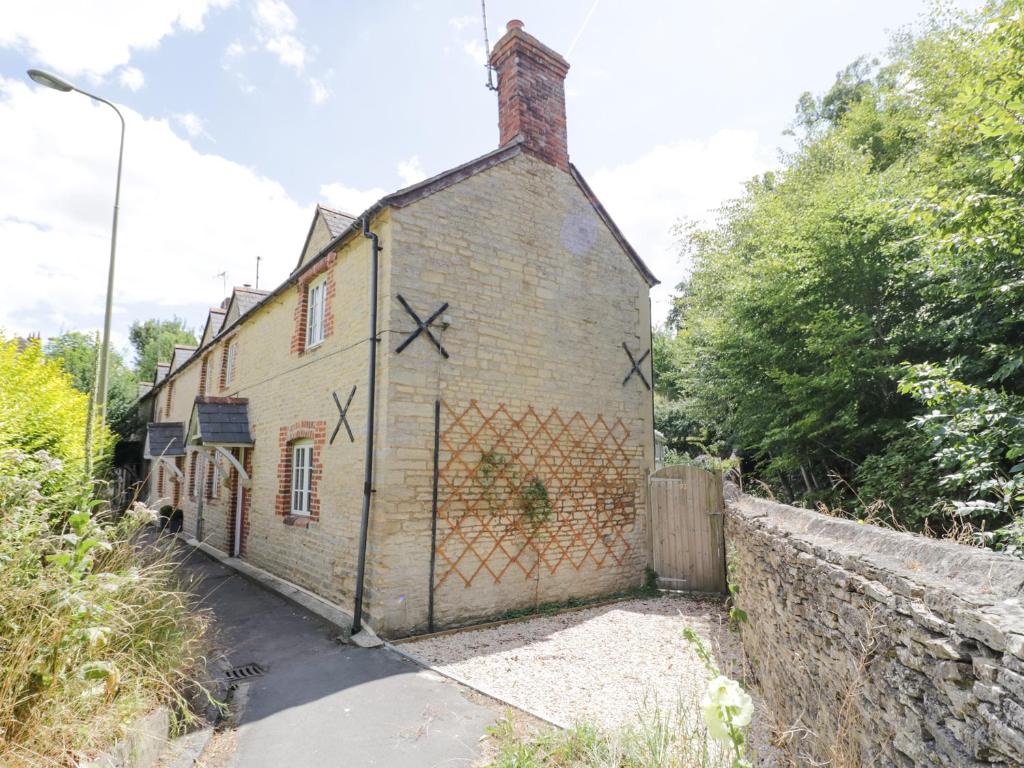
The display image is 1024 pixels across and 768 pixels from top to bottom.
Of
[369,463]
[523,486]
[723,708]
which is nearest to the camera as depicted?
[723,708]

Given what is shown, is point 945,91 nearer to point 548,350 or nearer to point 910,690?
point 548,350

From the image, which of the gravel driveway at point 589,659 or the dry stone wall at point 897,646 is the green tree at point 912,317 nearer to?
the dry stone wall at point 897,646

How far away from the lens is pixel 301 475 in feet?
31.2

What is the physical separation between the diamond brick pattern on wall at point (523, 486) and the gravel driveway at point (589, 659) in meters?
0.93

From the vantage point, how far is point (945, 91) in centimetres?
996

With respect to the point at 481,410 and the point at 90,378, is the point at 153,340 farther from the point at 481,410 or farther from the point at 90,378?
the point at 481,410

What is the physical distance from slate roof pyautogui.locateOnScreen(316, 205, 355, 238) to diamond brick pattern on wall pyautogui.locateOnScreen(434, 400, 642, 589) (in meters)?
5.08

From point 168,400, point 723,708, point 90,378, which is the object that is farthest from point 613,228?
point 90,378

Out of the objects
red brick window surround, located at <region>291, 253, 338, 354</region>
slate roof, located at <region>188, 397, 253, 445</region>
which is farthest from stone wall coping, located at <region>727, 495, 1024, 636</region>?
slate roof, located at <region>188, 397, 253, 445</region>

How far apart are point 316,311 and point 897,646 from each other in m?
9.46

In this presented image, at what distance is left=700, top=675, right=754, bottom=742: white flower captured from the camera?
1.61 metres

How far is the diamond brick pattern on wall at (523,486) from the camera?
7359mm

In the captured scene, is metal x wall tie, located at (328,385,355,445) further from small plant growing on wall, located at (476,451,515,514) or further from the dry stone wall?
the dry stone wall

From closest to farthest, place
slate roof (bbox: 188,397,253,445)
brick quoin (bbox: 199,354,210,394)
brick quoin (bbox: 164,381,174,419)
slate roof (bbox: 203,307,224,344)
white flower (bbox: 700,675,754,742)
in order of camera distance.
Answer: white flower (bbox: 700,675,754,742) → slate roof (bbox: 188,397,253,445) → brick quoin (bbox: 199,354,210,394) → slate roof (bbox: 203,307,224,344) → brick quoin (bbox: 164,381,174,419)
